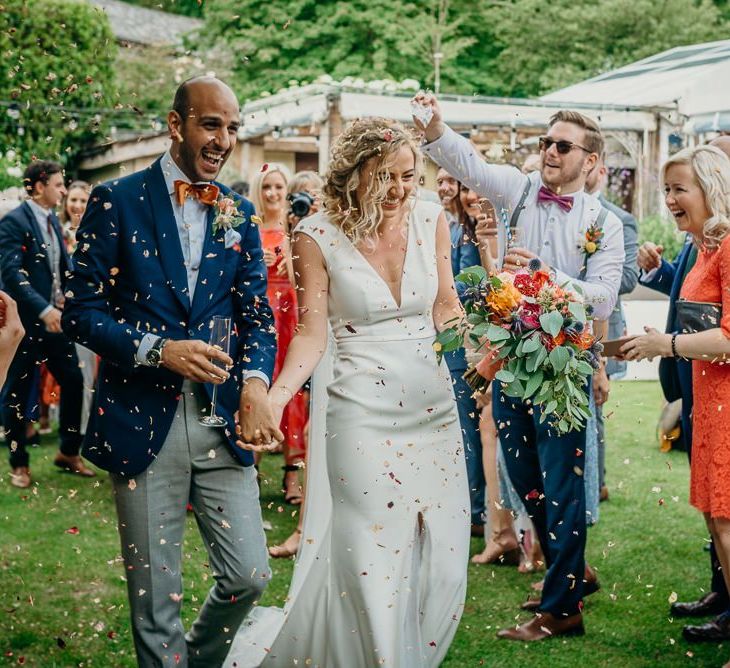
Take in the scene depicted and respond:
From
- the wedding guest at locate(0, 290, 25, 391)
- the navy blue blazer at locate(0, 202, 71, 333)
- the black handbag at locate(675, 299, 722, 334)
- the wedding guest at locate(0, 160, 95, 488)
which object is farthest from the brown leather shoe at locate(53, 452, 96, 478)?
the wedding guest at locate(0, 290, 25, 391)

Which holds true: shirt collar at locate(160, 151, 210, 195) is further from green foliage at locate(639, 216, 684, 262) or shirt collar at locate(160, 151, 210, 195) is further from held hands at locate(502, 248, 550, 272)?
green foliage at locate(639, 216, 684, 262)

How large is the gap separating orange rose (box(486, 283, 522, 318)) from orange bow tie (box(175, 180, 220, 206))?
1.16 m

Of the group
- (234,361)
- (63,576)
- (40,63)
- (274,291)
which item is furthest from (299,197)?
(40,63)

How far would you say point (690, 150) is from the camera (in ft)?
15.2

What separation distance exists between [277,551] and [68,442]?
9.71 ft

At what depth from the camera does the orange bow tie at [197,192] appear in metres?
3.71

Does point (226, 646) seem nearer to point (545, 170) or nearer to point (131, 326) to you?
point (131, 326)

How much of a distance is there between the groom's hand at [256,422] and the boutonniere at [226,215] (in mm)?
567

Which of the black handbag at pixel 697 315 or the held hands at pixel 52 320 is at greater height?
the black handbag at pixel 697 315

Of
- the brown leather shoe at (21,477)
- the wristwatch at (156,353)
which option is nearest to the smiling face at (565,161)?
the wristwatch at (156,353)

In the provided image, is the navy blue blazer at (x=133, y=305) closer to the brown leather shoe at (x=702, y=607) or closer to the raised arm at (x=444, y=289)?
the raised arm at (x=444, y=289)

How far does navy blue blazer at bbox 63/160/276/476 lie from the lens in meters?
3.58

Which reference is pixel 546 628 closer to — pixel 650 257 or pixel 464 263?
pixel 650 257

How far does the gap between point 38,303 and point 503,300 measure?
15.4ft
